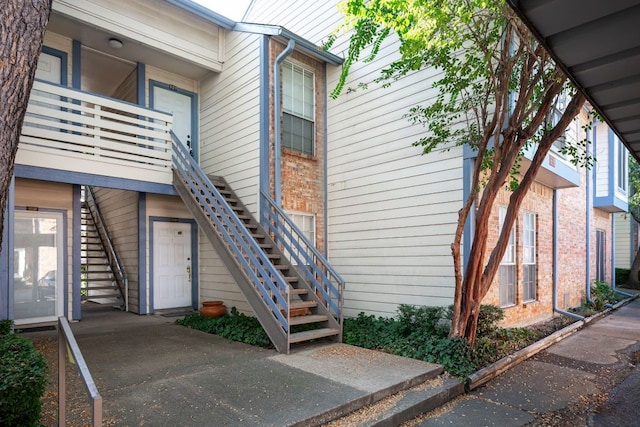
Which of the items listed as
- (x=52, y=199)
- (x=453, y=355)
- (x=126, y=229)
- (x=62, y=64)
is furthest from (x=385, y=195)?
(x=62, y=64)

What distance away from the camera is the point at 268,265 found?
5.95 metres

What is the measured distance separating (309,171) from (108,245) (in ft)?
17.8

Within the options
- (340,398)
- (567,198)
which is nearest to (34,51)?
(340,398)

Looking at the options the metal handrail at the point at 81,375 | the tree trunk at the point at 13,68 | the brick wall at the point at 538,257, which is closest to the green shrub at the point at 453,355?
the brick wall at the point at 538,257

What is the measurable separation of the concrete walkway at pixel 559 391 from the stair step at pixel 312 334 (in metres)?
2.15

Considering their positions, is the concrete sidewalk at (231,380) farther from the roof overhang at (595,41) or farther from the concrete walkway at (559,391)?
the roof overhang at (595,41)

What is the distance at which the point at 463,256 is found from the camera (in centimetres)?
627

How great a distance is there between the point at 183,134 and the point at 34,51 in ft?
22.5

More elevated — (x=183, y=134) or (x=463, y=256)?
(x=183, y=134)

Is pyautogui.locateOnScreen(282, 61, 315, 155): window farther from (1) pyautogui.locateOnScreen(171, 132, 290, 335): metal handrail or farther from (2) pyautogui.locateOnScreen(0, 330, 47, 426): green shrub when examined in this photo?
(2) pyautogui.locateOnScreen(0, 330, 47, 426): green shrub

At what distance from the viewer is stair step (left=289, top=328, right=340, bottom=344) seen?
225 inches

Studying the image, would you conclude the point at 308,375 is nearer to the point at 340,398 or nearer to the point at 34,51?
Answer: the point at 340,398

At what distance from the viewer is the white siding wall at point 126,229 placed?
350 inches

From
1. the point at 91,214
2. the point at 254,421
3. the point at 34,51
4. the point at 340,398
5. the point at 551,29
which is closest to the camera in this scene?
the point at 551,29
